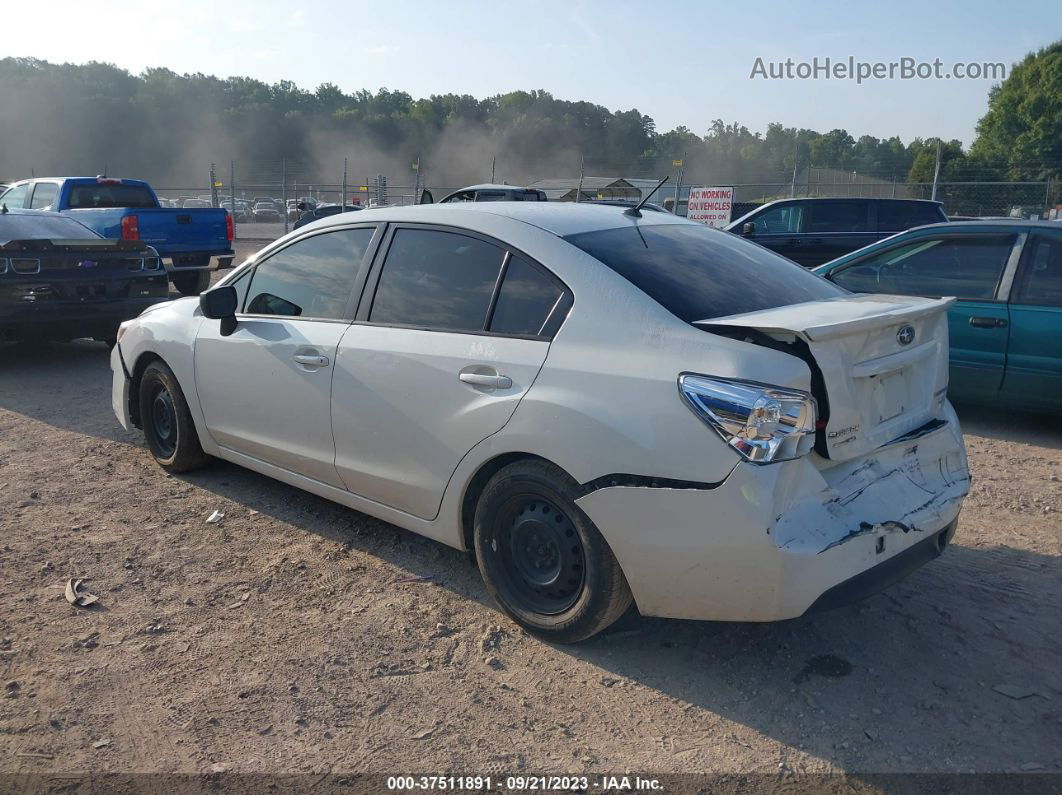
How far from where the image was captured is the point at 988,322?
6348 millimetres

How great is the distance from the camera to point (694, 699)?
9.93 ft

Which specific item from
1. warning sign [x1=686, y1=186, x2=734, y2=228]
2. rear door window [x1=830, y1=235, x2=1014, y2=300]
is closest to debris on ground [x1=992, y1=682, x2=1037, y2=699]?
rear door window [x1=830, y1=235, x2=1014, y2=300]

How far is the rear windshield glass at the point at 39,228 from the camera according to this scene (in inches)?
330

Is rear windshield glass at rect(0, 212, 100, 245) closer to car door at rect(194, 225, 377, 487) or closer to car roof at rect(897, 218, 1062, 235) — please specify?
car door at rect(194, 225, 377, 487)

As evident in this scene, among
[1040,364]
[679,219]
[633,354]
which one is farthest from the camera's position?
[1040,364]

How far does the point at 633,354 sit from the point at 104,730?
209 cm

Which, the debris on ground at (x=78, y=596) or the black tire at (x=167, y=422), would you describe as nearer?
the debris on ground at (x=78, y=596)

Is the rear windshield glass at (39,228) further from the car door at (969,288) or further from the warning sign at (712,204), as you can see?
the warning sign at (712,204)

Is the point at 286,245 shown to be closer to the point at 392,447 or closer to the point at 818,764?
the point at 392,447

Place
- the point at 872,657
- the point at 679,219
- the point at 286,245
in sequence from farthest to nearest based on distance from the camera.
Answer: the point at 286,245
the point at 679,219
the point at 872,657

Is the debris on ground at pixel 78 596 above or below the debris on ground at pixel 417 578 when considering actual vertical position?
below

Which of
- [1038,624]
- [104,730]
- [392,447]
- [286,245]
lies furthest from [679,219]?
[104,730]

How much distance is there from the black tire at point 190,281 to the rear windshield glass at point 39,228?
14.4 ft

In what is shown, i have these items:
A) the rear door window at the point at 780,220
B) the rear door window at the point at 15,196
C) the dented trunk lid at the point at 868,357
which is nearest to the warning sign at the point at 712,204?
the rear door window at the point at 780,220
